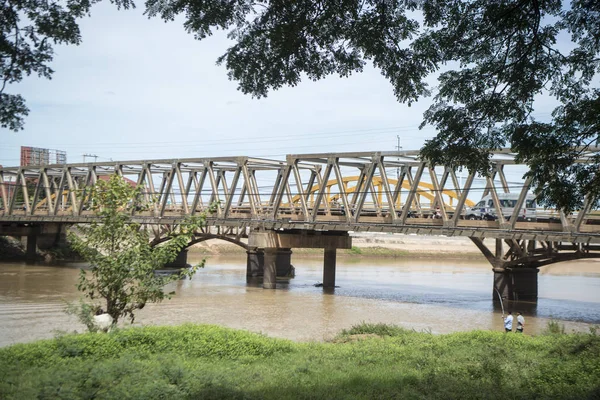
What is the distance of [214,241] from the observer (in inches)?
3524

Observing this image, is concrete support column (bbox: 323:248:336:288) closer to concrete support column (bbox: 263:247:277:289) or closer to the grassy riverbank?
concrete support column (bbox: 263:247:277:289)

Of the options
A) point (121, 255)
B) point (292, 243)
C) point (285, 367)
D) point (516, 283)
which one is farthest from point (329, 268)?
point (285, 367)

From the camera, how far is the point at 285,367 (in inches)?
537

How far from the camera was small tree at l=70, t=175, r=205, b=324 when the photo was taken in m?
16.0

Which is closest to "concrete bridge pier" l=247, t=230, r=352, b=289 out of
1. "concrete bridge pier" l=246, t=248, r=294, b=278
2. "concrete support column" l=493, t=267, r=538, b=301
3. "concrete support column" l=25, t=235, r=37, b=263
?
"concrete bridge pier" l=246, t=248, r=294, b=278

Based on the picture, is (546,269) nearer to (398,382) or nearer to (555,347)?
(555,347)

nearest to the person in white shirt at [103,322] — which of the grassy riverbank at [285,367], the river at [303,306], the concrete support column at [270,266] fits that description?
the river at [303,306]

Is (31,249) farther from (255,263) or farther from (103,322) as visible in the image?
(103,322)

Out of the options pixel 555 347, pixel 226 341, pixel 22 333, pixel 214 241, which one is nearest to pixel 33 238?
pixel 214 241

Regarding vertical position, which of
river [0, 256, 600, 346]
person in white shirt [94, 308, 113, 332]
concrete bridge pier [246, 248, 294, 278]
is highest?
person in white shirt [94, 308, 113, 332]

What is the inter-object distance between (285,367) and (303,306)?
19142mm

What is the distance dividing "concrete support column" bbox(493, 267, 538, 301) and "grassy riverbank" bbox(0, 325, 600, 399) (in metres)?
18.5

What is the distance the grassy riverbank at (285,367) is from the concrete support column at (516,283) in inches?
730

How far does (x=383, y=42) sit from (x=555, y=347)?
31.1 ft
